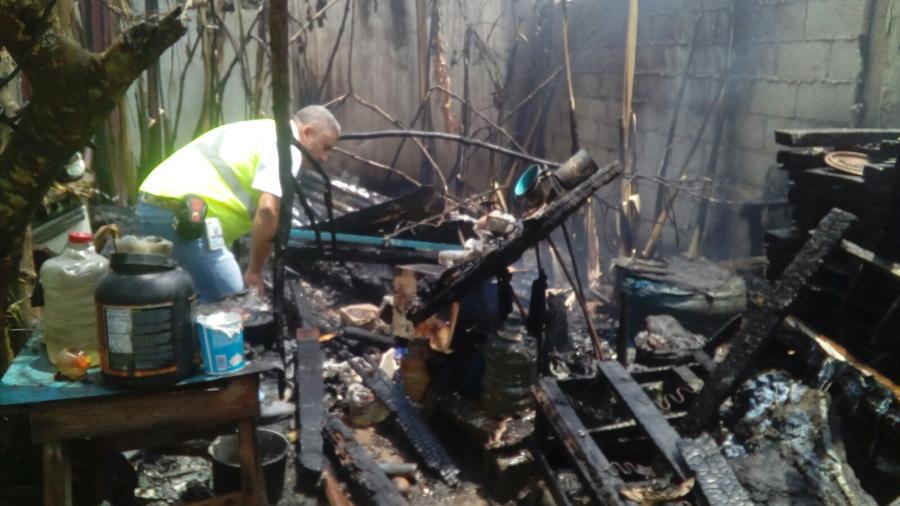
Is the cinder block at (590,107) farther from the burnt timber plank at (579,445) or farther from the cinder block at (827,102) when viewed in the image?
the burnt timber plank at (579,445)

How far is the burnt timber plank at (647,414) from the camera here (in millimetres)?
2383

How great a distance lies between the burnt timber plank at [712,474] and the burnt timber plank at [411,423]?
51.2 inches

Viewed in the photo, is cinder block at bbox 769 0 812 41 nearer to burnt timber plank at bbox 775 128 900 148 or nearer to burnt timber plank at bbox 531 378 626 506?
burnt timber plank at bbox 775 128 900 148

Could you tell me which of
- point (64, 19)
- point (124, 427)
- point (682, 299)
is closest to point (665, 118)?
point (682, 299)

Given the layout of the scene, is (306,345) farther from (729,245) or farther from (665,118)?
(665,118)

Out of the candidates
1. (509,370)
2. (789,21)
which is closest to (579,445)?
(509,370)

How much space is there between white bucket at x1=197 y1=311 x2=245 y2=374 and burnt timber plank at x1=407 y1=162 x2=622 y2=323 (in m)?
1.48

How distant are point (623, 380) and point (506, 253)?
80 centimetres

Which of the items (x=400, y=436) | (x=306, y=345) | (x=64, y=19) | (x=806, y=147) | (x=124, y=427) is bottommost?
(x=400, y=436)

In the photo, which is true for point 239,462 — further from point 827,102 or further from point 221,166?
point 827,102

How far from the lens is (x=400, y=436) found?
3.62 m

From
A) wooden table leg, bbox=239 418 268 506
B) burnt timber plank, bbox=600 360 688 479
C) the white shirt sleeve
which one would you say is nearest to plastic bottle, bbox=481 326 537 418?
burnt timber plank, bbox=600 360 688 479

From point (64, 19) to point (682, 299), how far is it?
12.9ft

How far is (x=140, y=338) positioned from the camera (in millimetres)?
1821
